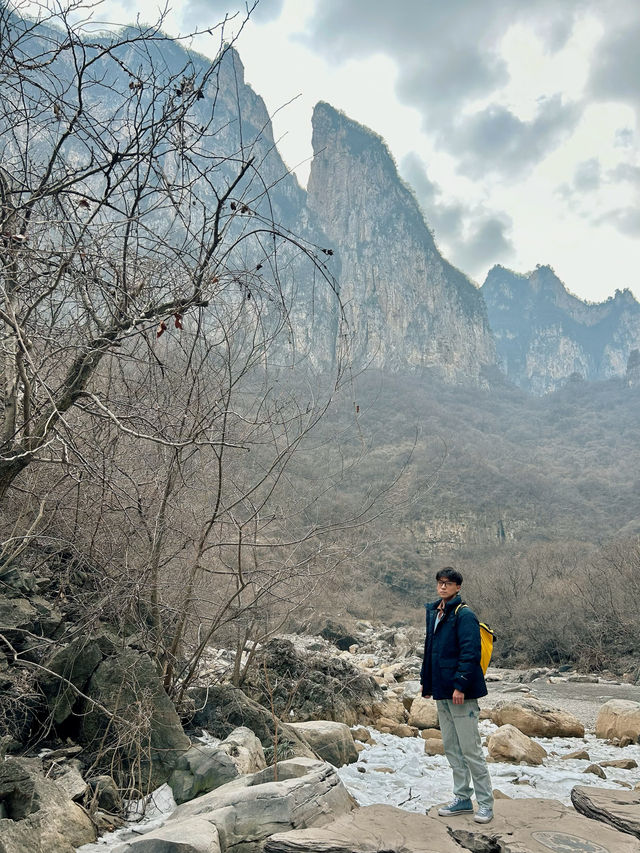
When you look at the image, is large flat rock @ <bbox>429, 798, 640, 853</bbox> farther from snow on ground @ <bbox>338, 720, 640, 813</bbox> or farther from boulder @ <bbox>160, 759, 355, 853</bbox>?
snow on ground @ <bbox>338, 720, 640, 813</bbox>

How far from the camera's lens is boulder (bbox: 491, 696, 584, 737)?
8.66 m

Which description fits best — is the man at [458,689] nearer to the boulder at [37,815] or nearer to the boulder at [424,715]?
the boulder at [37,815]

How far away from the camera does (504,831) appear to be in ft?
12.1

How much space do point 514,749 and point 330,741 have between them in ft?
7.42

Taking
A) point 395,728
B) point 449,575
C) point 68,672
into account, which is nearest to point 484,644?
point 449,575

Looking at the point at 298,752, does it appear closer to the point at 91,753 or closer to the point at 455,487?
the point at 91,753

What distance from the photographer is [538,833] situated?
3.66 m

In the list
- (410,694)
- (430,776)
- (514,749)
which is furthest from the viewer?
(410,694)

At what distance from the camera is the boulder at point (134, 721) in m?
4.40

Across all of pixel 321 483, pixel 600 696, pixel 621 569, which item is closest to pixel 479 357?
pixel 621 569

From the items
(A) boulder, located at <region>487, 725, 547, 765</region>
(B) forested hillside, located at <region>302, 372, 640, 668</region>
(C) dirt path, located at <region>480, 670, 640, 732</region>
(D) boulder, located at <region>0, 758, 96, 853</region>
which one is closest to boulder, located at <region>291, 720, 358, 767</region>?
(B) forested hillside, located at <region>302, 372, 640, 668</region>

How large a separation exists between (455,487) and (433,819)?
58.6 m

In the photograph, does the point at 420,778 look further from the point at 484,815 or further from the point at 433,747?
the point at 484,815

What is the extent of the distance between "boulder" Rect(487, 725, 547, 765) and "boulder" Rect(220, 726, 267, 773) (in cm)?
310
